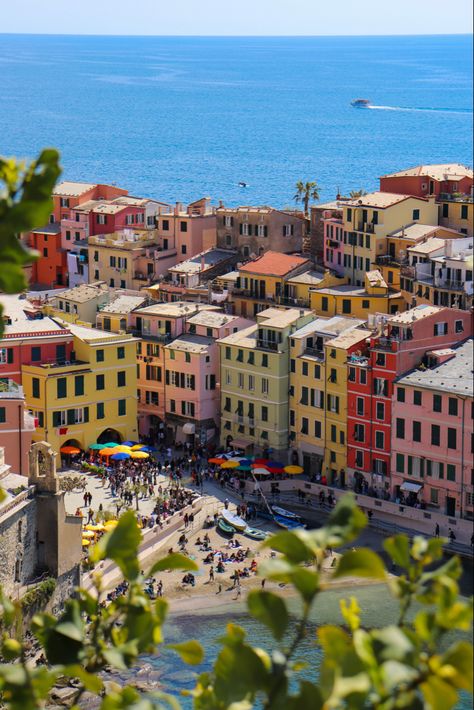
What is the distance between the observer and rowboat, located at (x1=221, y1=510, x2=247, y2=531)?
1799 inches

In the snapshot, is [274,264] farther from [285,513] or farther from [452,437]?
[452,437]

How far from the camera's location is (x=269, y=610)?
774cm

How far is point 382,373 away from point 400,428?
1.66 meters

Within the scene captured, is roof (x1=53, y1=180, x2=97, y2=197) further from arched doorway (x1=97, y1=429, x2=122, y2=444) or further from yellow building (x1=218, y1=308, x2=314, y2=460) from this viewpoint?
arched doorway (x1=97, y1=429, x2=122, y2=444)

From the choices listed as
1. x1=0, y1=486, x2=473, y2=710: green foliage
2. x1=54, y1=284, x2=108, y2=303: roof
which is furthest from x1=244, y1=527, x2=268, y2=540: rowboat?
x1=0, y1=486, x2=473, y2=710: green foliage

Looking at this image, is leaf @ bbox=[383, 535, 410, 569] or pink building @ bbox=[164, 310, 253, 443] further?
pink building @ bbox=[164, 310, 253, 443]

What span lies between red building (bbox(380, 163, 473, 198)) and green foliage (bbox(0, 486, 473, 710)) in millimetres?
52848

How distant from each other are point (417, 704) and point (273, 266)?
167ft

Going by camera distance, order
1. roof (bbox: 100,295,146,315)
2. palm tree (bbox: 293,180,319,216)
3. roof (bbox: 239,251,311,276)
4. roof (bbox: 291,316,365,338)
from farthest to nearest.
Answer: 1. palm tree (bbox: 293,180,319,216)
2. roof (bbox: 239,251,311,276)
3. roof (bbox: 100,295,146,315)
4. roof (bbox: 291,316,365,338)

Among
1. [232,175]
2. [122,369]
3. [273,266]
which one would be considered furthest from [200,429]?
[232,175]

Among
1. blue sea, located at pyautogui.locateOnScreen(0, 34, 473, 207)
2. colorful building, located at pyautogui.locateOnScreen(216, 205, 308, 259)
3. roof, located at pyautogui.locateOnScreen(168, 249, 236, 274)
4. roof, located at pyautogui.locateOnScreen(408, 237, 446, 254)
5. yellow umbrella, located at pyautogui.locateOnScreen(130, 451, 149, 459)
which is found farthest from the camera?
blue sea, located at pyautogui.locateOnScreen(0, 34, 473, 207)

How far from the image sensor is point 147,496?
157 ft

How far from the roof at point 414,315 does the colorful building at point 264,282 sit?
8772mm

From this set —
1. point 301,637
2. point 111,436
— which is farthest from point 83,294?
point 301,637
